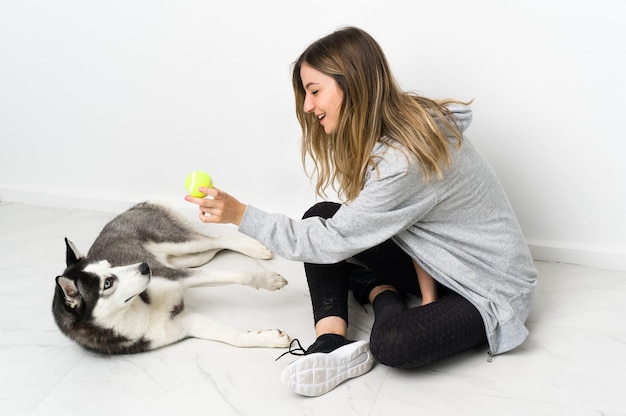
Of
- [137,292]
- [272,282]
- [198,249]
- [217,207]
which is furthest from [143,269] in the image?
[198,249]

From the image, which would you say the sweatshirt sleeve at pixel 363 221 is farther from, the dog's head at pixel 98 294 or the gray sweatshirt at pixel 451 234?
the dog's head at pixel 98 294

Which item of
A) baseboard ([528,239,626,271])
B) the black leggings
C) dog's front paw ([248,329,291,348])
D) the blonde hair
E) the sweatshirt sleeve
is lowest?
dog's front paw ([248,329,291,348])

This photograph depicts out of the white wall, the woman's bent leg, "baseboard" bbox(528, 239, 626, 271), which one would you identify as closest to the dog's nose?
the woman's bent leg

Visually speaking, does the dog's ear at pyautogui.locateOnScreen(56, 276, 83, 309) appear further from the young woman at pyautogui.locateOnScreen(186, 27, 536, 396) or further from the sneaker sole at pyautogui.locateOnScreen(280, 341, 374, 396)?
the sneaker sole at pyautogui.locateOnScreen(280, 341, 374, 396)

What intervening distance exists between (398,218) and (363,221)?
9 centimetres

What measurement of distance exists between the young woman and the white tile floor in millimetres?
66

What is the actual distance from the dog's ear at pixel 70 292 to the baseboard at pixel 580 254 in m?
1.48

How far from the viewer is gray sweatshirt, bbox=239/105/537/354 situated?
68.3 inches

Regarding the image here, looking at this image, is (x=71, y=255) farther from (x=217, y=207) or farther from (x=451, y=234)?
(x=451, y=234)

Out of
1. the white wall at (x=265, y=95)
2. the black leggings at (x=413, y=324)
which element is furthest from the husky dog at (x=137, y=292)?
the white wall at (x=265, y=95)

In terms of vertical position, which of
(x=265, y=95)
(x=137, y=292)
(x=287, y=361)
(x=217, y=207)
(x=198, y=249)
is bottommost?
(x=287, y=361)

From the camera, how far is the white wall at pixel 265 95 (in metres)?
2.13

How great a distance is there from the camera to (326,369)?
1736 mm

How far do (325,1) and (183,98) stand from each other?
732 mm
